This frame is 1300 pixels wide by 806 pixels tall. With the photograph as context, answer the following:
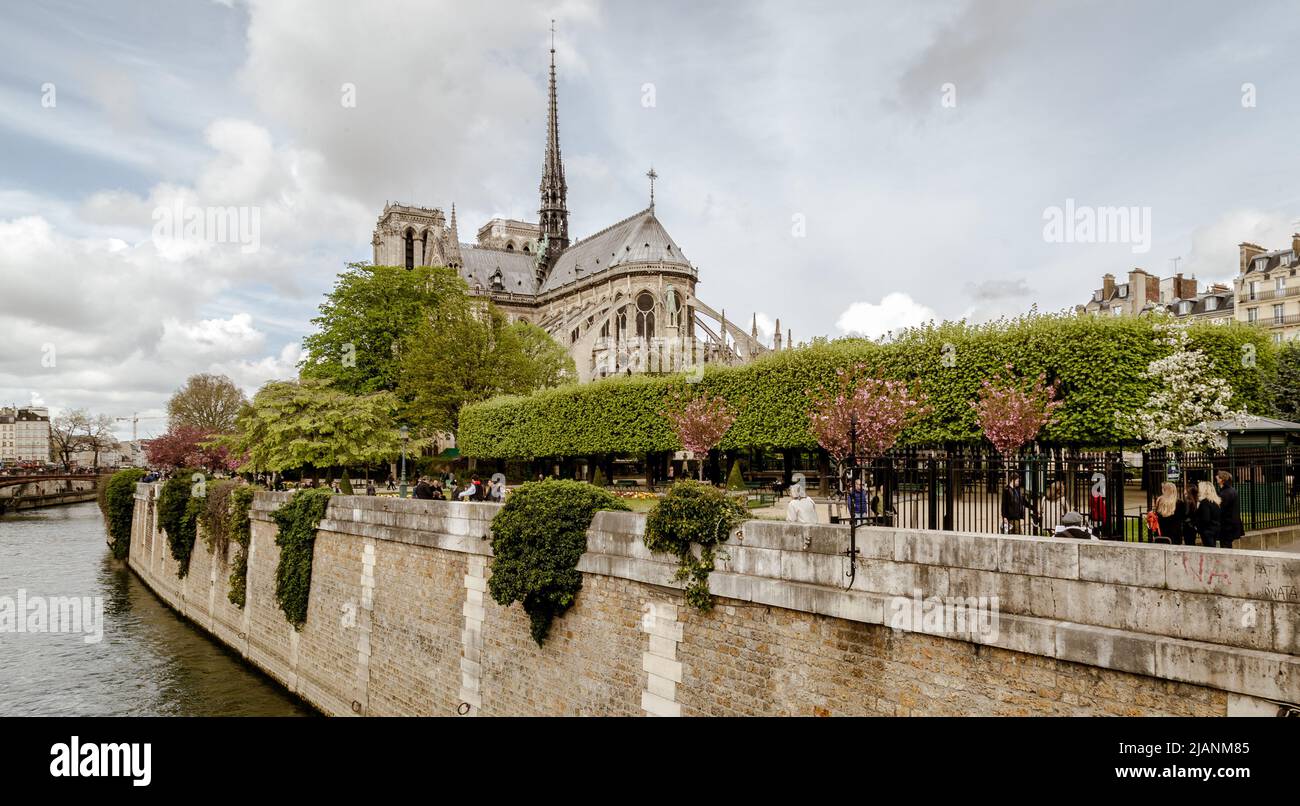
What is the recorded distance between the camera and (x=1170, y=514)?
898 centimetres

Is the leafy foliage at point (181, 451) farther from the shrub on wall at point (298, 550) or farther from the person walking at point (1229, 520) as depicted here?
the person walking at point (1229, 520)

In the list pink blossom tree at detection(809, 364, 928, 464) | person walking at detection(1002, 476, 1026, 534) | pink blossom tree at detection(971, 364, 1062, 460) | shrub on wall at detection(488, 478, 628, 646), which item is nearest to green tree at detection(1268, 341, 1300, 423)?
pink blossom tree at detection(971, 364, 1062, 460)

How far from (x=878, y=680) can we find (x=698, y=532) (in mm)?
2439

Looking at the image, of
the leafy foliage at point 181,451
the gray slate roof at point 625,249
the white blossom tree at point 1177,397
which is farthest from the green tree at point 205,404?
the white blossom tree at point 1177,397

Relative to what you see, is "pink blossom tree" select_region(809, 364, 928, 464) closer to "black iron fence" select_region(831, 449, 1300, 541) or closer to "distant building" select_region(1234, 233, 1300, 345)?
"black iron fence" select_region(831, 449, 1300, 541)

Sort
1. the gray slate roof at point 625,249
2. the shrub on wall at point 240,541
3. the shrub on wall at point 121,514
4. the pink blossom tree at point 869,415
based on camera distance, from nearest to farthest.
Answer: the pink blossom tree at point 869,415 → the shrub on wall at point 240,541 → the shrub on wall at point 121,514 → the gray slate roof at point 625,249

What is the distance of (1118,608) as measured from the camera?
229 inches

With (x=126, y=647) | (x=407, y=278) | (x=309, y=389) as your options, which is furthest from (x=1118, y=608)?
(x=407, y=278)

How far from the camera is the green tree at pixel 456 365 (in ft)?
141

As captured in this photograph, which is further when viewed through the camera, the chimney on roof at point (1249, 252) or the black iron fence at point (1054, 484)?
the chimney on roof at point (1249, 252)

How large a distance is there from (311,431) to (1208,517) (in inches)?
930

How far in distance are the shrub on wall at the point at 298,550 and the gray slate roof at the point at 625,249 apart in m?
58.2

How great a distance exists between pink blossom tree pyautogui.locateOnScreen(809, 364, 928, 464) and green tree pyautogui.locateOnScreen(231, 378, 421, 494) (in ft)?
46.5
